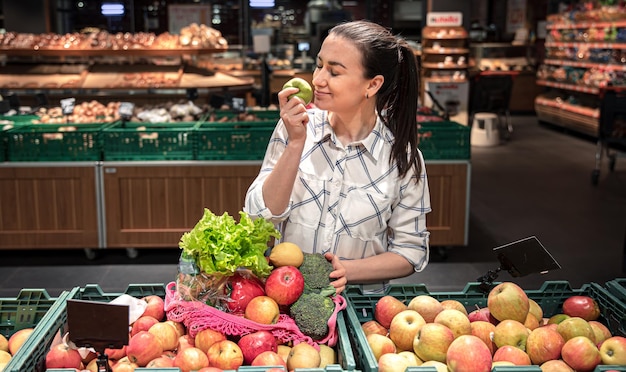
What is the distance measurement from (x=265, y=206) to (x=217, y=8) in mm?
13593

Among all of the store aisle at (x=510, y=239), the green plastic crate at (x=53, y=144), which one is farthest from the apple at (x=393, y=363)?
the green plastic crate at (x=53, y=144)

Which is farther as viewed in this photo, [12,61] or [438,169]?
[12,61]

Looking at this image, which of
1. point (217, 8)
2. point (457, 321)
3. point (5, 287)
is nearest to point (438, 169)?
point (5, 287)

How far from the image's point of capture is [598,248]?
5875 mm

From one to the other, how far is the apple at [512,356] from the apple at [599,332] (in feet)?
0.81

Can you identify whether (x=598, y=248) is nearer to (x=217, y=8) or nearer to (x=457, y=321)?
(x=457, y=321)

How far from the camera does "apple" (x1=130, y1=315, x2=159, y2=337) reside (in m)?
1.79

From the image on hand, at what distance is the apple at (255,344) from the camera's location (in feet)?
5.41

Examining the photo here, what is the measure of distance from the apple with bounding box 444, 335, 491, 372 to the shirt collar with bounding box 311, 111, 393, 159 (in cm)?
72

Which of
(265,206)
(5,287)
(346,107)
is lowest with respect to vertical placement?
(5,287)

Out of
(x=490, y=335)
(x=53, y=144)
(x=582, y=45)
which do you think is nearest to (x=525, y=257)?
(x=490, y=335)

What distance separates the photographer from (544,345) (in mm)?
1729

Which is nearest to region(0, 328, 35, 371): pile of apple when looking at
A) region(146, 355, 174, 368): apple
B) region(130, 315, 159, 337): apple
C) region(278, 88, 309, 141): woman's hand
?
region(130, 315, 159, 337): apple

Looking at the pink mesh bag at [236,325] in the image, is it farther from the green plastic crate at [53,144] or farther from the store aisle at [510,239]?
the green plastic crate at [53,144]
